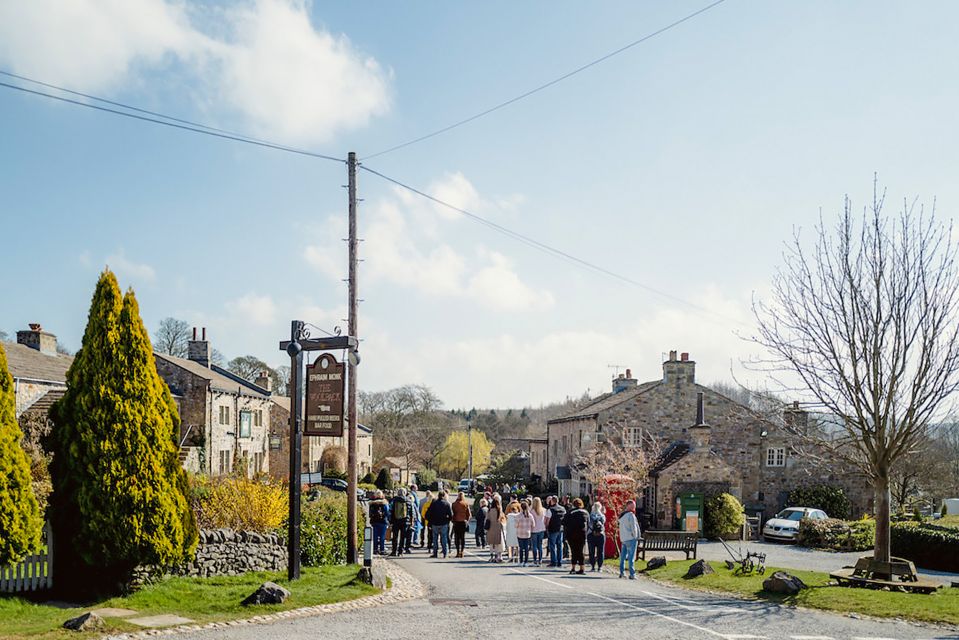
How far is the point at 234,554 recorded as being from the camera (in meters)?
14.9

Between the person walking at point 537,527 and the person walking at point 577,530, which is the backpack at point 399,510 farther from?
the person walking at point 577,530

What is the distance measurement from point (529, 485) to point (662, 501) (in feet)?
70.1

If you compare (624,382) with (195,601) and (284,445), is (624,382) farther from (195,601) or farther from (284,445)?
(195,601)

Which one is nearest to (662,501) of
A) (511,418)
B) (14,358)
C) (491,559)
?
(491,559)

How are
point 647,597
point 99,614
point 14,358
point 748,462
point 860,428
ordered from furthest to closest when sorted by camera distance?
point 748,462 < point 14,358 < point 860,428 < point 647,597 < point 99,614

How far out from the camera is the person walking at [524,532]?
1925 centimetres

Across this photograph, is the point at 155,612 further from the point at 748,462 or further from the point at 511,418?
the point at 511,418

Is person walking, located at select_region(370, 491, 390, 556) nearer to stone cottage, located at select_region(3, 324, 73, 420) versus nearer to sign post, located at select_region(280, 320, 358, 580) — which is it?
sign post, located at select_region(280, 320, 358, 580)

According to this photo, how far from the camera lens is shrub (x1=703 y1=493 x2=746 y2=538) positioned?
29.6m

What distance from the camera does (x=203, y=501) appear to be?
1698cm

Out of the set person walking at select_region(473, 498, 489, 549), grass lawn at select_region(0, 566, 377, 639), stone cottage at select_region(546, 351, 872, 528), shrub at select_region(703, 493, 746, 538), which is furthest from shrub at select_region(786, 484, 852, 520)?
grass lawn at select_region(0, 566, 377, 639)

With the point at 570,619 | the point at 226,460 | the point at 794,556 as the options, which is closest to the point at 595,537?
the point at 570,619

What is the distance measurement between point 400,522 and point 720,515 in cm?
1449

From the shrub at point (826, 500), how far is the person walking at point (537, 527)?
19.8 meters
